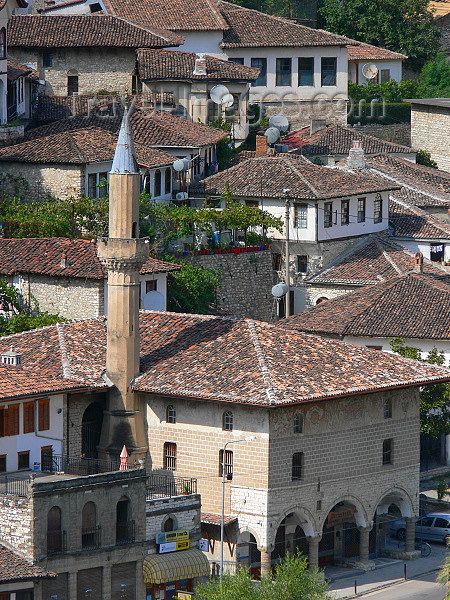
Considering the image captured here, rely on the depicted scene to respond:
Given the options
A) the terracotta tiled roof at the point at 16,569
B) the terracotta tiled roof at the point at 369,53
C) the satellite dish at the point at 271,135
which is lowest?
the terracotta tiled roof at the point at 16,569

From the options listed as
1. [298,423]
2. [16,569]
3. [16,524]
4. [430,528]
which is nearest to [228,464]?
[298,423]

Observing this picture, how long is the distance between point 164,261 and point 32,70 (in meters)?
19.2

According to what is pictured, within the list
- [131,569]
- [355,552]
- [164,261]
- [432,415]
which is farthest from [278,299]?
[131,569]

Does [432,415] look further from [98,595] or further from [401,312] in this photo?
[98,595]

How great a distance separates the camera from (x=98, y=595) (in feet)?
208

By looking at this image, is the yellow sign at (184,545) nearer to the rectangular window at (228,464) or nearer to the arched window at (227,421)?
the rectangular window at (228,464)

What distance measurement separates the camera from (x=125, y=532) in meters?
64.6

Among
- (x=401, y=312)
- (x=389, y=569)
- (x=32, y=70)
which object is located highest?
(x=32, y=70)

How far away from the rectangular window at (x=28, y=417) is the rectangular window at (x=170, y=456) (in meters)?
4.65

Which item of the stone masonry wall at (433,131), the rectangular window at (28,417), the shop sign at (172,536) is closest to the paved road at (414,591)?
the shop sign at (172,536)

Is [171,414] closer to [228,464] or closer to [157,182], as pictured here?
[228,464]

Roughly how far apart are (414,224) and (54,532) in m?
39.0

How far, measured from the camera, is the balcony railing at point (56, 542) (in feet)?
204

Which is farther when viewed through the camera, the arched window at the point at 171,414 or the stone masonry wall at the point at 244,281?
the stone masonry wall at the point at 244,281
